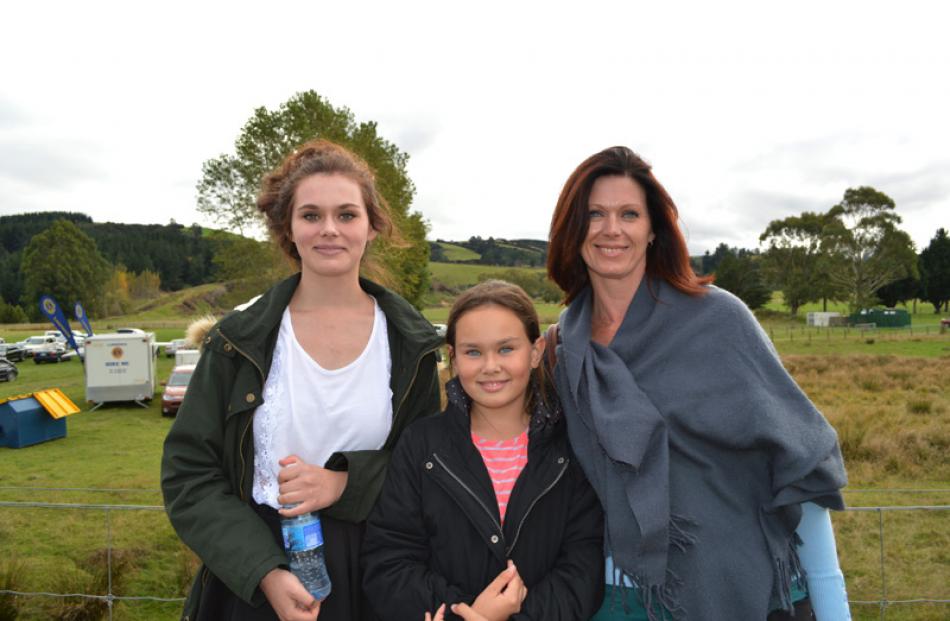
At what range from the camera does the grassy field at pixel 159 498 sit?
18.6ft

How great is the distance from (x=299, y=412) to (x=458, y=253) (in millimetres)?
109071

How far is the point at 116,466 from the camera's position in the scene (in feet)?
34.3

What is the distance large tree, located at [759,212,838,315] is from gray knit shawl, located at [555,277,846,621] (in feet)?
171

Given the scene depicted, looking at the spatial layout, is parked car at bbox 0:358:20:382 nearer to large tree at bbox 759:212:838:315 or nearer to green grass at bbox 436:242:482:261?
large tree at bbox 759:212:838:315

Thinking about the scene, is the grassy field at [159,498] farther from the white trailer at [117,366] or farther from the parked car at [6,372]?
the parked car at [6,372]

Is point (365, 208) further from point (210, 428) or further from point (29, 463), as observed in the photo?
point (29, 463)

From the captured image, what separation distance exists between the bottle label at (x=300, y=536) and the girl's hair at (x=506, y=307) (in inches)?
29.5

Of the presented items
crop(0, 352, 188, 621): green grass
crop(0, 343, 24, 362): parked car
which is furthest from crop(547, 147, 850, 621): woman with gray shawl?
crop(0, 343, 24, 362): parked car

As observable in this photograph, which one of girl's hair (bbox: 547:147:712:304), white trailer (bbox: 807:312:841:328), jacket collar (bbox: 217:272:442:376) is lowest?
white trailer (bbox: 807:312:841:328)

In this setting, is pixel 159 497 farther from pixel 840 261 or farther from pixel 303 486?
pixel 840 261

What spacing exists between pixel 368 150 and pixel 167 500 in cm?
2364

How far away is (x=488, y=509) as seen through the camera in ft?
6.27

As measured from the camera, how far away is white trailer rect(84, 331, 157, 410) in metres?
16.0

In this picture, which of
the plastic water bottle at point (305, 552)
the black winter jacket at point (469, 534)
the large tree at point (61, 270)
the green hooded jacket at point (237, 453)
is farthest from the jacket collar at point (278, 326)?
the large tree at point (61, 270)
